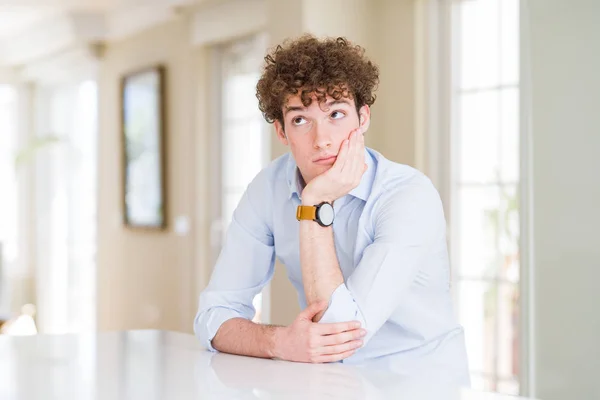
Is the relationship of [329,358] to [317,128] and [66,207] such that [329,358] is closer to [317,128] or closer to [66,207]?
[317,128]

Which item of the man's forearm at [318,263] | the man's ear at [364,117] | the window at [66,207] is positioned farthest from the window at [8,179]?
the man's forearm at [318,263]

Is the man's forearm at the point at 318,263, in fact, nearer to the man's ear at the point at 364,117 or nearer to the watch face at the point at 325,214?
the watch face at the point at 325,214

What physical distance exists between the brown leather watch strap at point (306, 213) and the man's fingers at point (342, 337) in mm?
282

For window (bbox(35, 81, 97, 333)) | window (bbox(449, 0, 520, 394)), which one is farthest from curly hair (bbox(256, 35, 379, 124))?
window (bbox(35, 81, 97, 333))

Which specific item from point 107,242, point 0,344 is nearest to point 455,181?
point 0,344

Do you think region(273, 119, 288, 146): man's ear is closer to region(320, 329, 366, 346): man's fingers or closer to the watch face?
the watch face

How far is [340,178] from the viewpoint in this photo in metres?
1.81

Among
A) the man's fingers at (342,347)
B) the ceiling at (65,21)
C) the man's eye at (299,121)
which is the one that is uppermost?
the ceiling at (65,21)

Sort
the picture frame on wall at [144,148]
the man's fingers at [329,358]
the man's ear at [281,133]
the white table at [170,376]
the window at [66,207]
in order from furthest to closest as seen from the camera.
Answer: the window at [66,207] < the picture frame on wall at [144,148] < the man's ear at [281,133] < the man's fingers at [329,358] < the white table at [170,376]

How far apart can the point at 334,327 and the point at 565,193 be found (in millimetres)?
1287

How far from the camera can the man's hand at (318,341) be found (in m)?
1.59

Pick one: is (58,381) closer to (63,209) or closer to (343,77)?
(343,77)

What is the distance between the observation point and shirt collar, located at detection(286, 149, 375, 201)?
184 centimetres

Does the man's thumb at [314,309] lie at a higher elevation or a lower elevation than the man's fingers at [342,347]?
higher
